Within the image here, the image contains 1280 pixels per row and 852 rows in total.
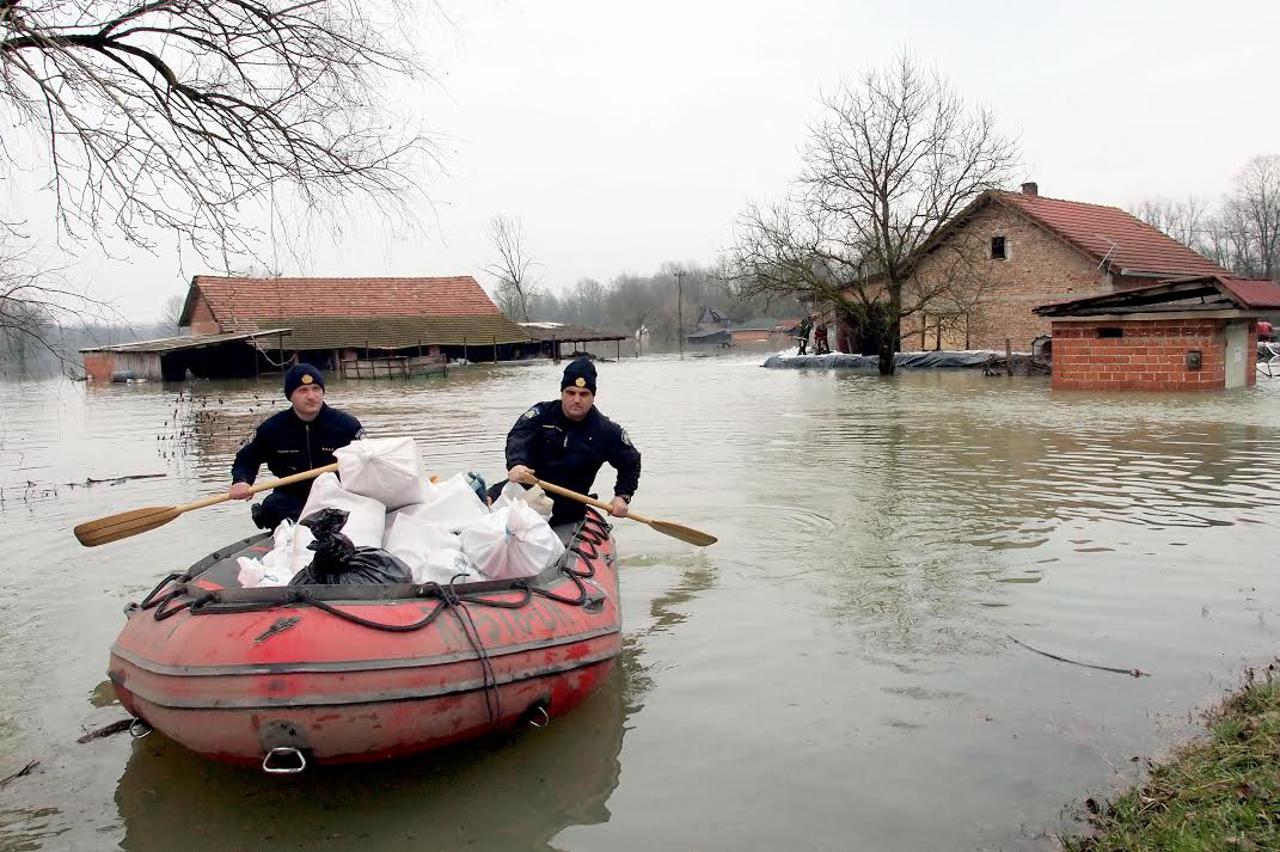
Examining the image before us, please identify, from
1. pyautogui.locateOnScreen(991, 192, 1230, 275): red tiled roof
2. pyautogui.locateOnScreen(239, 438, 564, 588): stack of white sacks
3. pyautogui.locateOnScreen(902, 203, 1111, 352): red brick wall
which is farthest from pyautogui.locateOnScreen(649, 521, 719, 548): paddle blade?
pyautogui.locateOnScreen(991, 192, 1230, 275): red tiled roof

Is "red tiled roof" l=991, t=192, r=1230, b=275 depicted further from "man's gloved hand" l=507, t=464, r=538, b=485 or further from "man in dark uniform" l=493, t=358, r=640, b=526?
"man's gloved hand" l=507, t=464, r=538, b=485

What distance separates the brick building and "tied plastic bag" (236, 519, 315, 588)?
2816cm

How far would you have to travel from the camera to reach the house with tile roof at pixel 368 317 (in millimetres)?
44938

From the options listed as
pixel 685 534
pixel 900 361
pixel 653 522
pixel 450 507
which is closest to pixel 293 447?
pixel 450 507

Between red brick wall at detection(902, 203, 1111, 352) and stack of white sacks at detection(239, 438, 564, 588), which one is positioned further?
red brick wall at detection(902, 203, 1111, 352)

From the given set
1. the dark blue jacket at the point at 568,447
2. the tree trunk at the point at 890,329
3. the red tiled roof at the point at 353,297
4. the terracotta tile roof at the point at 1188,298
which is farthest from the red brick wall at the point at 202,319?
the dark blue jacket at the point at 568,447

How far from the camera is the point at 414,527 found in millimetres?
5297

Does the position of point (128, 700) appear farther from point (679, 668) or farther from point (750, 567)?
point (750, 567)

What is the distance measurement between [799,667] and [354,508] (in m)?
2.58

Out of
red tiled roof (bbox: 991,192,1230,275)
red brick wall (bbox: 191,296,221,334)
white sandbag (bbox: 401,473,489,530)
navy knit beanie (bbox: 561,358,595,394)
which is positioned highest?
red tiled roof (bbox: 991,192,1230,275)

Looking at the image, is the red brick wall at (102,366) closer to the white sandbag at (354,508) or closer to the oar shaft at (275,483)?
the oar shaft at (275,483)

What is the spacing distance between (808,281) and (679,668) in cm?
2592

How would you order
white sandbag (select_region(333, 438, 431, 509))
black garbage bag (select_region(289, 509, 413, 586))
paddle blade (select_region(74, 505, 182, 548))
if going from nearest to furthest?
1. black garbage bag (select_region(289, 509, 413, 586))
2. white sandbag (select_region(333, 438, 431, 509))
3. paddle blade (select_region(74, 505, 182, 548))

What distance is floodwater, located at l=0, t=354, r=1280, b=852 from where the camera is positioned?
396 centimetres
